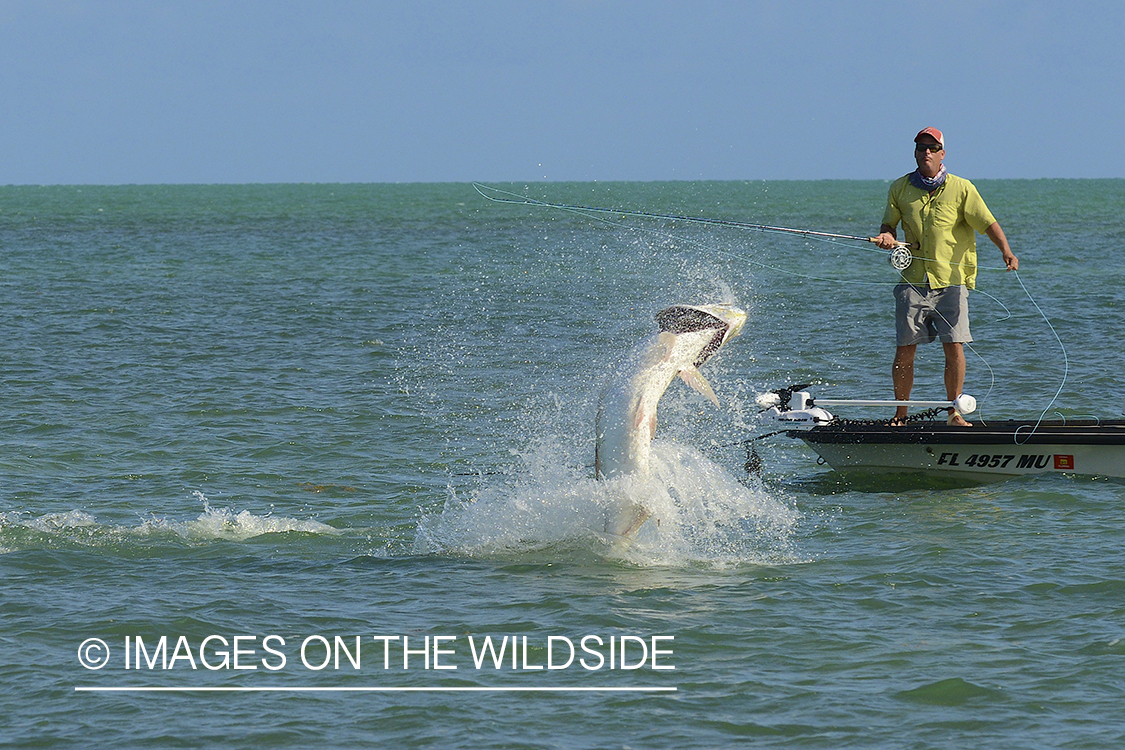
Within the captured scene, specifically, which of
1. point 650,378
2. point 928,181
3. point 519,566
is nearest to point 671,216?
point 650,378

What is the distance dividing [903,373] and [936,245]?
1.06 m

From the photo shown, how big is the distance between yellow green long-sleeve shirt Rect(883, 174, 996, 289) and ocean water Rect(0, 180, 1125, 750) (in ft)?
2.65

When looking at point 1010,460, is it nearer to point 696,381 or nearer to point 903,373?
point 903,373

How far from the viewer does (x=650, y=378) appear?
8359 millimetres

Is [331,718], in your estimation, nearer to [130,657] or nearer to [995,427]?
[130,657]

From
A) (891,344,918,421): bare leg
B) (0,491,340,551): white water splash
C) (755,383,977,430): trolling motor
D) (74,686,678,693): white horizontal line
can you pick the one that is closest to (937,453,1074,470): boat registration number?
(755,383,977,430): trolling motor

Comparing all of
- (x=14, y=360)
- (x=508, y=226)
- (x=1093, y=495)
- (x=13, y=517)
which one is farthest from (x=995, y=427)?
(x=508, y=226)

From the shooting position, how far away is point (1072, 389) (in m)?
15.5

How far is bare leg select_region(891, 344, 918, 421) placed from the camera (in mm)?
11156

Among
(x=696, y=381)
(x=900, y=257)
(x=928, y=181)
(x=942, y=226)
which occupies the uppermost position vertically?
(x=928, y=181)

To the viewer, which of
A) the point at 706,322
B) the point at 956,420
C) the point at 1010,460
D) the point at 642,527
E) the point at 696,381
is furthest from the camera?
the point at 956,420

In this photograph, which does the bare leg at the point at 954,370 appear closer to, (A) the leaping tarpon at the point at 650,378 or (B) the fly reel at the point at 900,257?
(B) the fly reel at the point at 900,257

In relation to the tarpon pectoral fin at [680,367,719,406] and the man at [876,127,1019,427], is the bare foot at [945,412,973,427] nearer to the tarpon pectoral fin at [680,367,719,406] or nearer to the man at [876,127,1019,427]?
the man at [876,127,1019,427]

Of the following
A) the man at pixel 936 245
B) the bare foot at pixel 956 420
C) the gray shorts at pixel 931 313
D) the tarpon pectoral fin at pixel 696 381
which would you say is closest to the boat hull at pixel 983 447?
the bare foot at pixel 956 420
